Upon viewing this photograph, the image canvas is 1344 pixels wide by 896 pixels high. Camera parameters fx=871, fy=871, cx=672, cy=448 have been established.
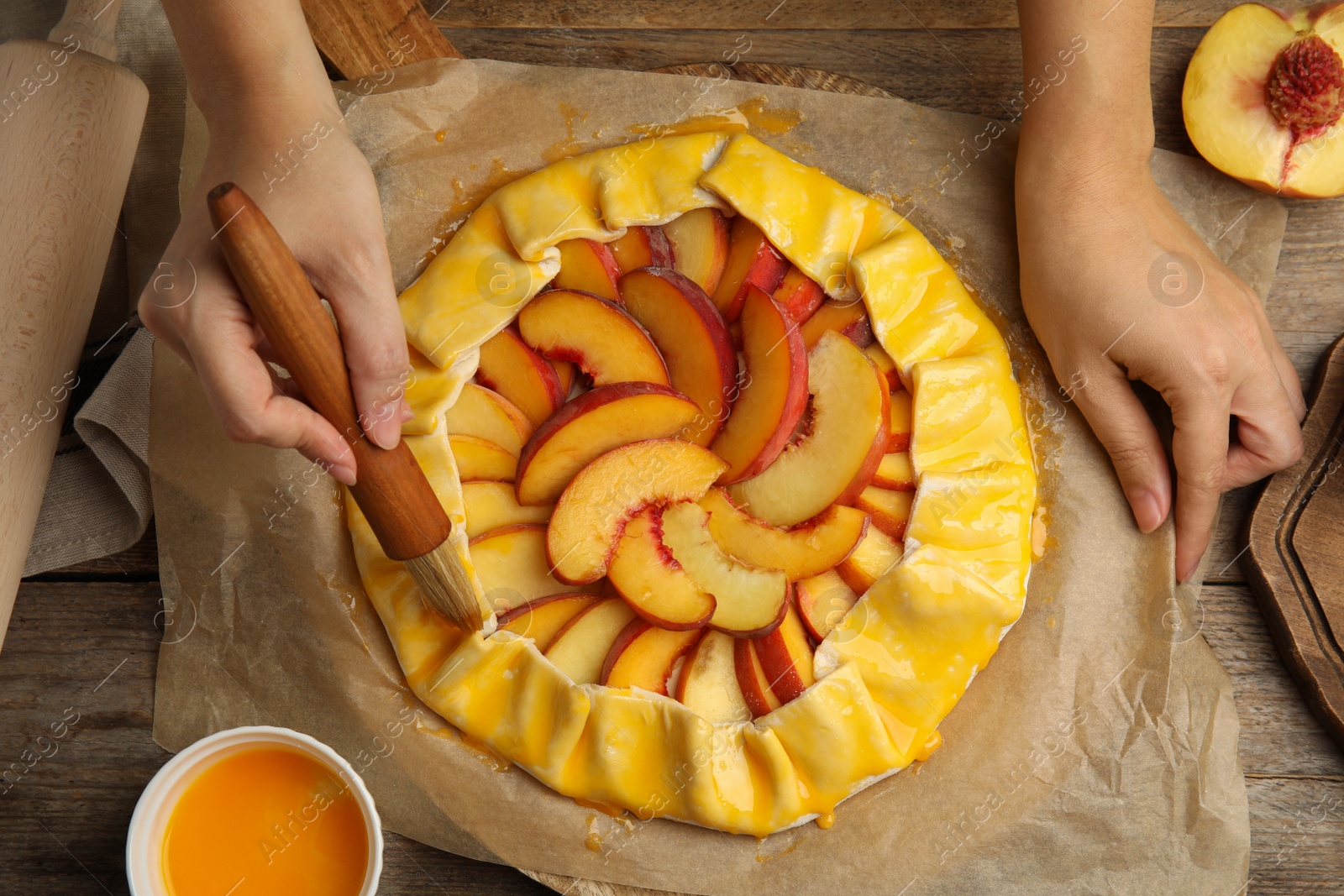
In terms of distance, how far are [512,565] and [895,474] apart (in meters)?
0.86

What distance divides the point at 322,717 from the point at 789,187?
1578mm

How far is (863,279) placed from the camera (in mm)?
1909

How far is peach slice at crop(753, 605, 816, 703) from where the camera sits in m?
1.80

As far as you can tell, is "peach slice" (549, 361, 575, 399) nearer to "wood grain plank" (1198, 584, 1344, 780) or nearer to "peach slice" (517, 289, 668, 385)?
"peach slice" (517, 289, 668, 385)

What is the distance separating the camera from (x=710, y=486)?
186 cm

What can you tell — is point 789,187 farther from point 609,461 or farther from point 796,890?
point 796,890

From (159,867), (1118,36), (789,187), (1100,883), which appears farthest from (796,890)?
(1118,36)

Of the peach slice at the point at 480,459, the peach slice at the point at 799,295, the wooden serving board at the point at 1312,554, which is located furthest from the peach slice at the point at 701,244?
the wooden serving board at the point at 1312,554

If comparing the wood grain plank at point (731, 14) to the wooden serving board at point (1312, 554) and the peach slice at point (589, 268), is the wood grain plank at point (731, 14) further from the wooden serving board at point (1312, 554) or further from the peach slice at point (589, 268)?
the wooden serving board at point (1312, 554)

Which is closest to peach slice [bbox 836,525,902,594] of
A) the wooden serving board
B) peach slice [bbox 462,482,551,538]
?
peach slice [bbox 462,482,551,538]

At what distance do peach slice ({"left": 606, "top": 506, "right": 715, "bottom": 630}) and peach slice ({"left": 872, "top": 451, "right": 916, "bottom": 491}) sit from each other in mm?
472

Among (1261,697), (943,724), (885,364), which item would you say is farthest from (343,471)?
(1261,697)

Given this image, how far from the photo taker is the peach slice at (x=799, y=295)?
198cm

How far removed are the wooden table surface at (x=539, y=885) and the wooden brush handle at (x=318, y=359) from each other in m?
0.82
